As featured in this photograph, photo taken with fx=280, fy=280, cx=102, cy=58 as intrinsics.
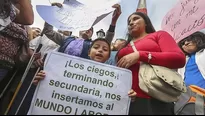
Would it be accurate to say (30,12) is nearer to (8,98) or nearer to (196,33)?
(8,98)

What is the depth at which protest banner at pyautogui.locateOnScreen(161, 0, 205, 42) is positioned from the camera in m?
3.09

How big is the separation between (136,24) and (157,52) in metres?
0.46

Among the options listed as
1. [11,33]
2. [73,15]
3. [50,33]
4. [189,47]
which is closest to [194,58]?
[189,47]

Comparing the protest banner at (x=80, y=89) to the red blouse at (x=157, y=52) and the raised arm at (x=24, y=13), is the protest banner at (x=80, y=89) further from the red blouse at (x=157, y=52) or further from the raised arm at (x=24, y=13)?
the raised arm at (x=24, y=13)

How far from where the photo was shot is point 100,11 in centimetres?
282

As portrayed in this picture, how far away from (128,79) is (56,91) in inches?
19.6

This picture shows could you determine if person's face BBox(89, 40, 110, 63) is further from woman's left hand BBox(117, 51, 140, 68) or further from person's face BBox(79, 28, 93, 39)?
person's face BBox(79, 28, 93, 39)

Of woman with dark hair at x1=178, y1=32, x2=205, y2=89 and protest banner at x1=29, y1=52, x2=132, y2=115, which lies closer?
protest banner at x1=29, y1=52, x2=132, y2=115

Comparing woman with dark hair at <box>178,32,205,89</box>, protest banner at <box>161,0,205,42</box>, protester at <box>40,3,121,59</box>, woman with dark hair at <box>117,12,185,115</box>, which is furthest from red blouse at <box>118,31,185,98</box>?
woman with dark hair at <box>178,32,205,89</box>

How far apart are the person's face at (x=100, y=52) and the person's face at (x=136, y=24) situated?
26 centimetres

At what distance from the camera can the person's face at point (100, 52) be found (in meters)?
2.40

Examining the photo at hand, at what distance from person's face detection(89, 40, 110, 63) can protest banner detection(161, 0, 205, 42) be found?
104 cm

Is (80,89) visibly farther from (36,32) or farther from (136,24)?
(36,32)

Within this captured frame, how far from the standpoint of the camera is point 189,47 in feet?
10.8
